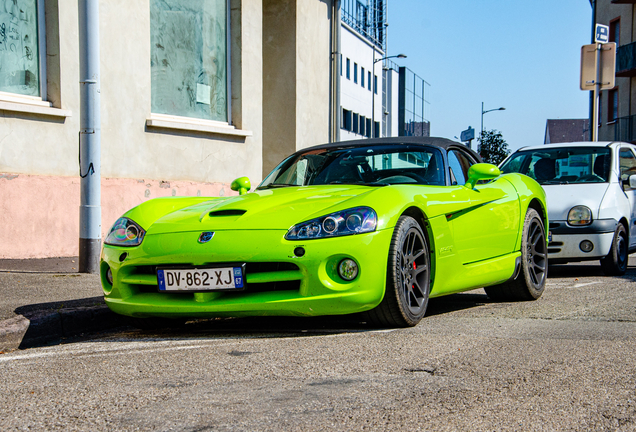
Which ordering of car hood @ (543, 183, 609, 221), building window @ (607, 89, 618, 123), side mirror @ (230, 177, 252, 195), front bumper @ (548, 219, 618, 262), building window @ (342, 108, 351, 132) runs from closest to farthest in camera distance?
side mirror @ (230, 177, 252, 195) < front bumper @ (548, 219, 618, 262) < car hood @ (543, 183, 609, 221) < building window @ (607, 89, 618, 123) < building window @ (342, 108, 351, 132)

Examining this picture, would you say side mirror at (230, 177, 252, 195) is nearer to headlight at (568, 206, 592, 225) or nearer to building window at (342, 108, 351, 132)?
headlight at (568, 206, 592, 225)

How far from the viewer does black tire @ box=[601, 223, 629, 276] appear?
856cm

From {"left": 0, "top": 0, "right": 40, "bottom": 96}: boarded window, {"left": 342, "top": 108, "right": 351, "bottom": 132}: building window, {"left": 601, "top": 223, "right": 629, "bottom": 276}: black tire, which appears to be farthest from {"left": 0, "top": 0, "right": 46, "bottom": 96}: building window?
{"left": 342, "top": 108, "right": 351, "bottom": 132}: building window

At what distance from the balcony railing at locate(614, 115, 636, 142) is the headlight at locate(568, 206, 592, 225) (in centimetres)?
2908

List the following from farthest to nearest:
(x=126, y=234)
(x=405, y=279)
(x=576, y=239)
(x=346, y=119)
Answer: (x=346, y=119)
(x=576, y=239)
(x=126, y=234)
(x=405, y=279)

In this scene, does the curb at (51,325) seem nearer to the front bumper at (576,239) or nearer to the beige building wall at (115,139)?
the beige building wall at (115,139)

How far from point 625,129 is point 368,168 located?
110 feet

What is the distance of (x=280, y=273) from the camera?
4398 mm

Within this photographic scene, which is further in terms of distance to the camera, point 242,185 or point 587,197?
point 587,197

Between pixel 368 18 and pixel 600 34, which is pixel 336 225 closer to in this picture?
pixel 600 34

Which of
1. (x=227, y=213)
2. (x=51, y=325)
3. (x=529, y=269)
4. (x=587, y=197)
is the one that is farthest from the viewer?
(x=587, y=197)

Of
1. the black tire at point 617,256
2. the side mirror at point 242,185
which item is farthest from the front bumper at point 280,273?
the black tire at point 617,256

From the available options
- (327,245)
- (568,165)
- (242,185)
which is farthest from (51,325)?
(568,165)

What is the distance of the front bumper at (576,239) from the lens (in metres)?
8.38
